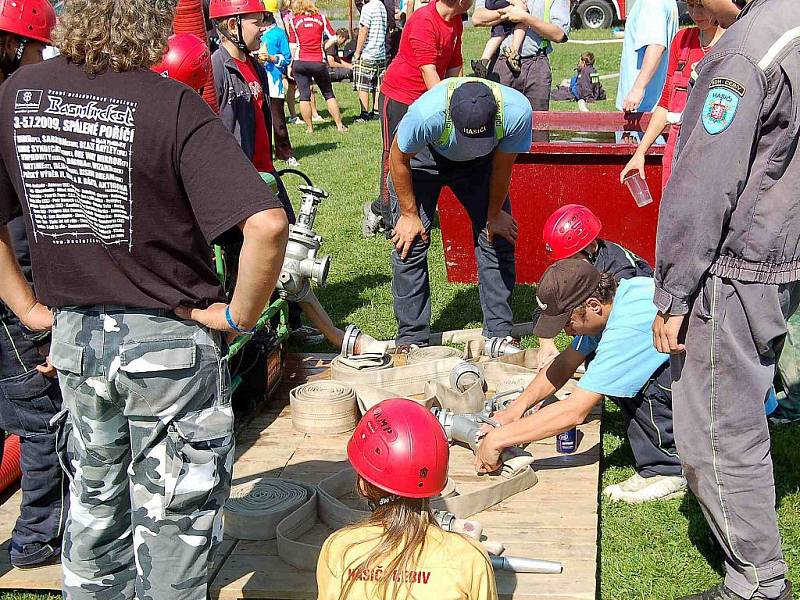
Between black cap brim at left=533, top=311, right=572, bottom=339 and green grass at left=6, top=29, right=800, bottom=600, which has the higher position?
black cap brim at left=533, top=311, right=572, bottom=339

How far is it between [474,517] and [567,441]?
775 millimetres

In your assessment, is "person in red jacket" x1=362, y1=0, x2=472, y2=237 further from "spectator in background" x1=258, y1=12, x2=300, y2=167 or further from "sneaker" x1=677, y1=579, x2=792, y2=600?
"spectator in background" x1=258, y1=12, x2=300, y2=167

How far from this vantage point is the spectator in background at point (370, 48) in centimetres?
1555

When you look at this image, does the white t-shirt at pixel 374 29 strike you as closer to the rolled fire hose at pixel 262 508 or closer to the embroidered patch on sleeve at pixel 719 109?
the rolled fire hose at pixel 262 508

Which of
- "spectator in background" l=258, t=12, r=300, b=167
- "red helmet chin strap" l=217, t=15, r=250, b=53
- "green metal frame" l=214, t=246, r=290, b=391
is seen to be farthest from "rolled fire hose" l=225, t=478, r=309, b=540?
"spectator in background" l=258, t=12, r=300, b=167

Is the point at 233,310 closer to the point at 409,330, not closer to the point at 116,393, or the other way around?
the point at 116,393

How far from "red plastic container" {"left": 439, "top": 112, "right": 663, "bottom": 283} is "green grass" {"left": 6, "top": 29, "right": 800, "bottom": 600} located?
14.8 inches

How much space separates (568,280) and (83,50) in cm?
219

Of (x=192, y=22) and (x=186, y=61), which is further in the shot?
(x=192, y=22)

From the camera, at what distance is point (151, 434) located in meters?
2.85

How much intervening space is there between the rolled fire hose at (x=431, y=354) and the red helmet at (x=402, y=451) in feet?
9.38

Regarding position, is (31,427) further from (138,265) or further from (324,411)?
(324,411)

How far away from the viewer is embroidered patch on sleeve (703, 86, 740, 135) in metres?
3.00

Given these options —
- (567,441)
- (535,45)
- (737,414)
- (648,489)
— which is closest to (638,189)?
(567,441)
